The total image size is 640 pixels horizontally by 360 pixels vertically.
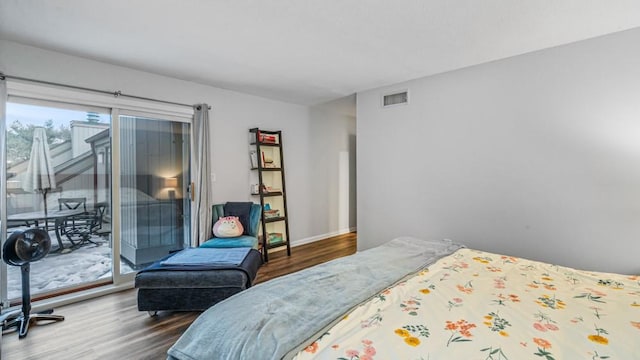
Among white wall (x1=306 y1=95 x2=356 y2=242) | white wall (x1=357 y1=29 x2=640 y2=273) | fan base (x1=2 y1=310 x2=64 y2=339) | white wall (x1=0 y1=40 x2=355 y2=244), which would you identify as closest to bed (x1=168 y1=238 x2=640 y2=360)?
white wall (x1=357 y1=29 x2=640 y2=273)

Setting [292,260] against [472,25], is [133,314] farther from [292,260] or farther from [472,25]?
[472,25]

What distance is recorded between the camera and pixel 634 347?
3.43ft

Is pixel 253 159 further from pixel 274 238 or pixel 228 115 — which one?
pixel 274 238

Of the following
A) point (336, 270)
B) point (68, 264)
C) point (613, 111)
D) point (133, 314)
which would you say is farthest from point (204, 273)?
point (613, 111)

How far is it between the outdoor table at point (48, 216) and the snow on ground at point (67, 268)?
71 millimetres

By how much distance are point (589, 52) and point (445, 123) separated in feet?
4.42

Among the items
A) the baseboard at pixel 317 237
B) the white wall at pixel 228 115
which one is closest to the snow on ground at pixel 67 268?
the white wall at pixel 228 115

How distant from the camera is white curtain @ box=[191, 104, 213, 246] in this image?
3684 mm

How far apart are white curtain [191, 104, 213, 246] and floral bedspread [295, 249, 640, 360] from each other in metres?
2.83

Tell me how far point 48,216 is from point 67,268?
576mm

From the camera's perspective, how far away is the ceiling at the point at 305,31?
208 cm

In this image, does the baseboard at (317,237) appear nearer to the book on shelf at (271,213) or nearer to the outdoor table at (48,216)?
the book on shelf at (271,213)

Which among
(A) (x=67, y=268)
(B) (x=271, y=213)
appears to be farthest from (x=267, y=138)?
(A) (x=67, y=268)

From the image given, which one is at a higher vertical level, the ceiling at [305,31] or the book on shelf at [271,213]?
the ceiling at [305,31]
